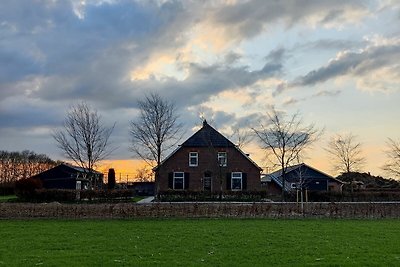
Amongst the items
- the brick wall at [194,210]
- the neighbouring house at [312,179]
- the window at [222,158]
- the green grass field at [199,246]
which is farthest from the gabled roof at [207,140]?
the green grass field at [199,246]

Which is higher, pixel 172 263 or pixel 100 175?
pixel 100 175

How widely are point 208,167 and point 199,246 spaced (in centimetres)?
3107

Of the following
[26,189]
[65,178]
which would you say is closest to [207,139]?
[26,189]

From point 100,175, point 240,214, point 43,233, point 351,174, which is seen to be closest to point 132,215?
point 240,214

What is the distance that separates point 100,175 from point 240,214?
34.8 meters

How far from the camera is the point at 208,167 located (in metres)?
43.3

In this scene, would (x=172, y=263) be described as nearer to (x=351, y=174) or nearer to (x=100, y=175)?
(x=100, y=175)

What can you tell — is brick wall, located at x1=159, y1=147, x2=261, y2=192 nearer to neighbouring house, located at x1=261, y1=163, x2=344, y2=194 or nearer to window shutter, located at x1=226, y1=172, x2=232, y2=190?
window shutter, located at x1=226, y1=172, x2=232, y2=190

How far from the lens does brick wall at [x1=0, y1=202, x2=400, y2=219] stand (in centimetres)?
2303

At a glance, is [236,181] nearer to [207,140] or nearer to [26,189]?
[207,140]

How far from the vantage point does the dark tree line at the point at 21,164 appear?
2906 inches

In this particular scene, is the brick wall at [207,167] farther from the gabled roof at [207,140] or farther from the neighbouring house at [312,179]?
the neighbouring house at [312,179]

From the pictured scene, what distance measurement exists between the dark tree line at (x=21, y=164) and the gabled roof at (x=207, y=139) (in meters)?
38.9

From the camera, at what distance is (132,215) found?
2303 cm
